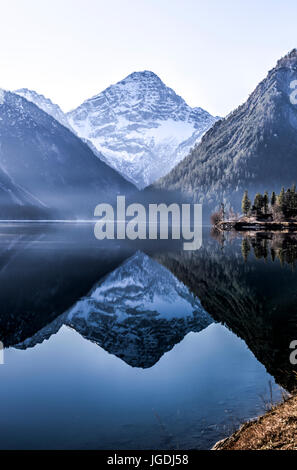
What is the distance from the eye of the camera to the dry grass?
36.3ft

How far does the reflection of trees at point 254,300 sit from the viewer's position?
2115 centimetres

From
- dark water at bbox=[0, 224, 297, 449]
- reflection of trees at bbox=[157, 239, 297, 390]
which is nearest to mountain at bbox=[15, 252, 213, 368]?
dark water at bbox=[0, 224, 297, 449]

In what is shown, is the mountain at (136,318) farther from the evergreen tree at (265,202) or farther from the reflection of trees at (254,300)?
the evergreen tree at (265,202)

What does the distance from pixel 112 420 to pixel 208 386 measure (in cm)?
494

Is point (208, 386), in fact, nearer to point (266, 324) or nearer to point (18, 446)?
point (18, 446)

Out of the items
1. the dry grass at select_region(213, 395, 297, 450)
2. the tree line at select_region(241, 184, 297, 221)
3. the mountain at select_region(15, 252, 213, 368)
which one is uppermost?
the tree line at select_region(241, 184, 297, 221)

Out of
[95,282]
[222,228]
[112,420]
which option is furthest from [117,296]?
[222,228]

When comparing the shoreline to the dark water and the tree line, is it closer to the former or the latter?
the tree line

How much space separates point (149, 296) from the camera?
38656mm

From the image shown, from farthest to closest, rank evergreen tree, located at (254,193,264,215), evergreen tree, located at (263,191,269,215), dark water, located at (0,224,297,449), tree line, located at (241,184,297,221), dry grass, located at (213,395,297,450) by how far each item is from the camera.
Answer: evergreen tree, located at (254,193,264,215) → evergreen tree, located at (263,191,269,215) → tree line, located at (241,184,297,221) → dark water, located at (0,224,297,449) → dry grass, located at (213,395,297,450)

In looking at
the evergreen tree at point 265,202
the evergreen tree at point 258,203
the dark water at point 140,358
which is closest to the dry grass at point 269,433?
the dark water at point 140,358

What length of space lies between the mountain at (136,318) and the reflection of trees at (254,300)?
76.0 inches

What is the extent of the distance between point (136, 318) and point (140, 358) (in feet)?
31.6

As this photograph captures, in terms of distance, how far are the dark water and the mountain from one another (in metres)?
0.10
